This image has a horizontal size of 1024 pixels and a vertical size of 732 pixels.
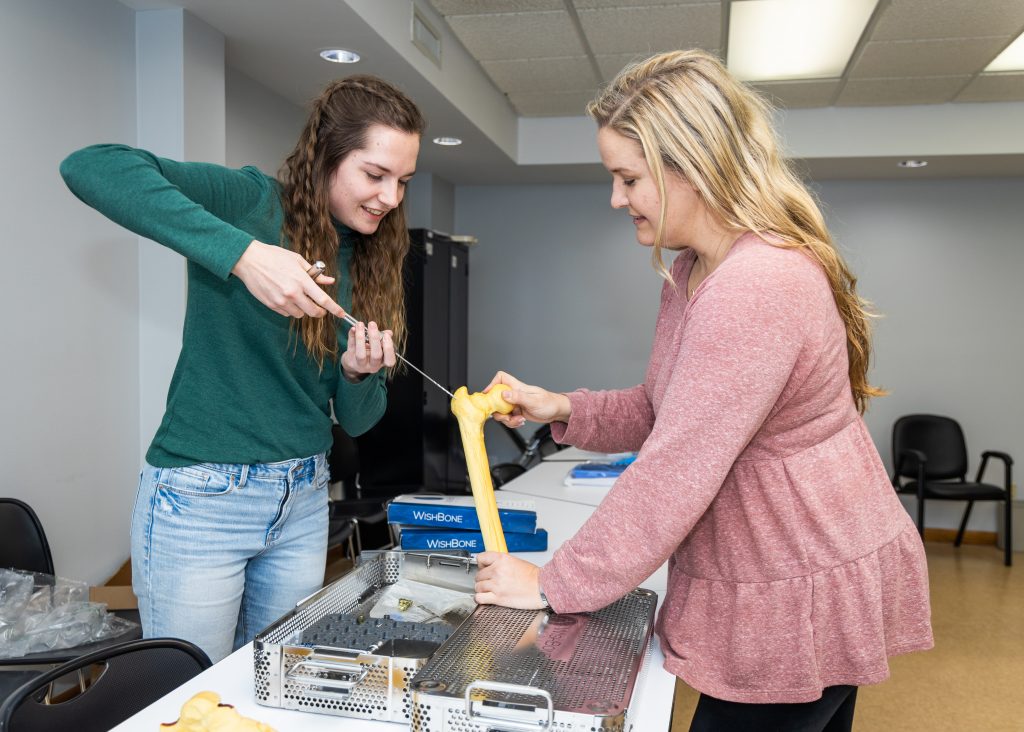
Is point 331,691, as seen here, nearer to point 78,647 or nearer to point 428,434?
point 78,647

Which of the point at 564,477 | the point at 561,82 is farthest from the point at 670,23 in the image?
the point at 564,477

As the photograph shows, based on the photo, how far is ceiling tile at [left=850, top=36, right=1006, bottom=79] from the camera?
430cm

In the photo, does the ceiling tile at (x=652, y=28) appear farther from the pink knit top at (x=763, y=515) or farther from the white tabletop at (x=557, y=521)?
the pink knit top at (x=763, y=515)

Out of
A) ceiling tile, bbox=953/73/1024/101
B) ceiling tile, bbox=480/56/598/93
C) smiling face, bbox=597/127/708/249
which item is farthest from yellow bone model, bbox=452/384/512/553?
ceiling tile, bbox=953/73/1024/101

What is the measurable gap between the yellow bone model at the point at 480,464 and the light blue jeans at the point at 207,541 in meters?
0.31

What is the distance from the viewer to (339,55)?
359 centimetres

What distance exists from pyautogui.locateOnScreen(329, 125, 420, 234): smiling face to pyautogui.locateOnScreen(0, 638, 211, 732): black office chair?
2.58 ft

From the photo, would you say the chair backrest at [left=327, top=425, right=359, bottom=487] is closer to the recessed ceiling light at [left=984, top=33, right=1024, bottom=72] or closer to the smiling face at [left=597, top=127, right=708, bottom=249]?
the smiling face at [left=597, top=127, right=708, bottom=249]

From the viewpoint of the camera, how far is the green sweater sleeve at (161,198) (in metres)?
1.25

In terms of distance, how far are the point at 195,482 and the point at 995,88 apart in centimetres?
530

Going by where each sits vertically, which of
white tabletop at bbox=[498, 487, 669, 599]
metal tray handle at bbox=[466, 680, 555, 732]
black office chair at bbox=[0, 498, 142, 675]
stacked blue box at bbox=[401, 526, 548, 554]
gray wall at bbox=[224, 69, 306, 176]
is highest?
gray wall at bbox=[224, 69, 306, 176]

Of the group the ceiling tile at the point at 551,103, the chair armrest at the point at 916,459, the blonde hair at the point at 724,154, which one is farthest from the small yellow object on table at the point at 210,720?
the chair armrest at the point at 916,459

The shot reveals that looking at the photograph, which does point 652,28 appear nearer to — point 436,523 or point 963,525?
point 436,523

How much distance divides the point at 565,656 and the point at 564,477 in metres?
2.19
